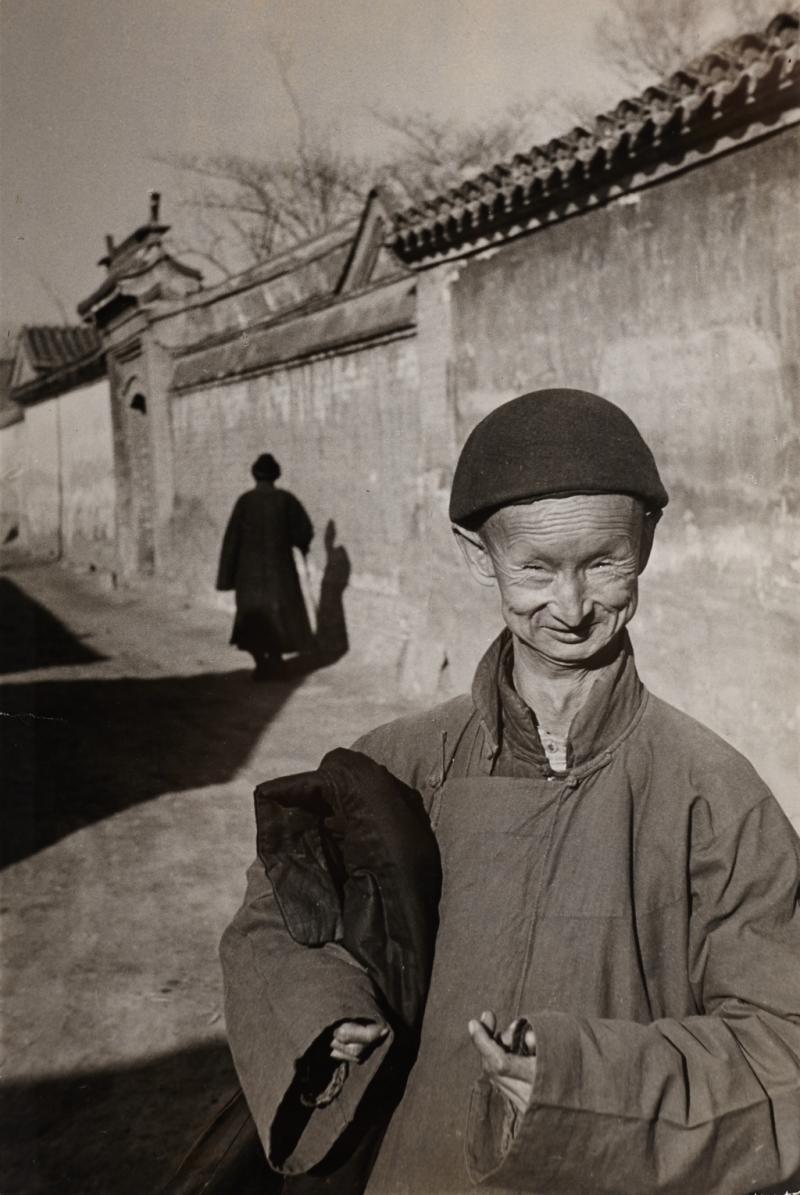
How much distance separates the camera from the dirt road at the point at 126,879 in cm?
288

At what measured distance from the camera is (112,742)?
6.79 meters

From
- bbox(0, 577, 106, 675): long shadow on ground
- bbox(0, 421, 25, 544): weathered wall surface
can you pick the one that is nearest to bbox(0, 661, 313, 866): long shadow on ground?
bbox(0, 577, 106, 675): long shadow on ground

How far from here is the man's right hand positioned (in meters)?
1.27

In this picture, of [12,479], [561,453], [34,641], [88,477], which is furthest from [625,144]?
[12,479]

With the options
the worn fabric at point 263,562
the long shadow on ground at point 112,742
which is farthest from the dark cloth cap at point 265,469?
the long shadow on ground at point 112,742

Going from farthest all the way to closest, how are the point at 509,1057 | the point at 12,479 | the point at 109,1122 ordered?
1. the point at 12,479
2. the point at 109,1122
3. the point at 509,1057

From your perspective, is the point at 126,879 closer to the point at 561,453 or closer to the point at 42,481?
the point at 561,453

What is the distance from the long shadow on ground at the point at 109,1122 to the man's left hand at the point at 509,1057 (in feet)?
5.76

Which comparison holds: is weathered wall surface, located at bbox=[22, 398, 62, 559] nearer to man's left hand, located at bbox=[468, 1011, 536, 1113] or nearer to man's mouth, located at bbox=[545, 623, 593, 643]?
man's mouth, located at bbox=[545, 623, 593, 643]

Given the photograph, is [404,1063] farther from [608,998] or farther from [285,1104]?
[608,998]

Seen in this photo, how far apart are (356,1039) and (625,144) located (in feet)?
17.1

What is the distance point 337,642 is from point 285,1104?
9.02 metres

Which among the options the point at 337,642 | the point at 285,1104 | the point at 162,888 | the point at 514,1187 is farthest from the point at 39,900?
the point at 337,642

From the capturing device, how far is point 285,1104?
4.31 feet
